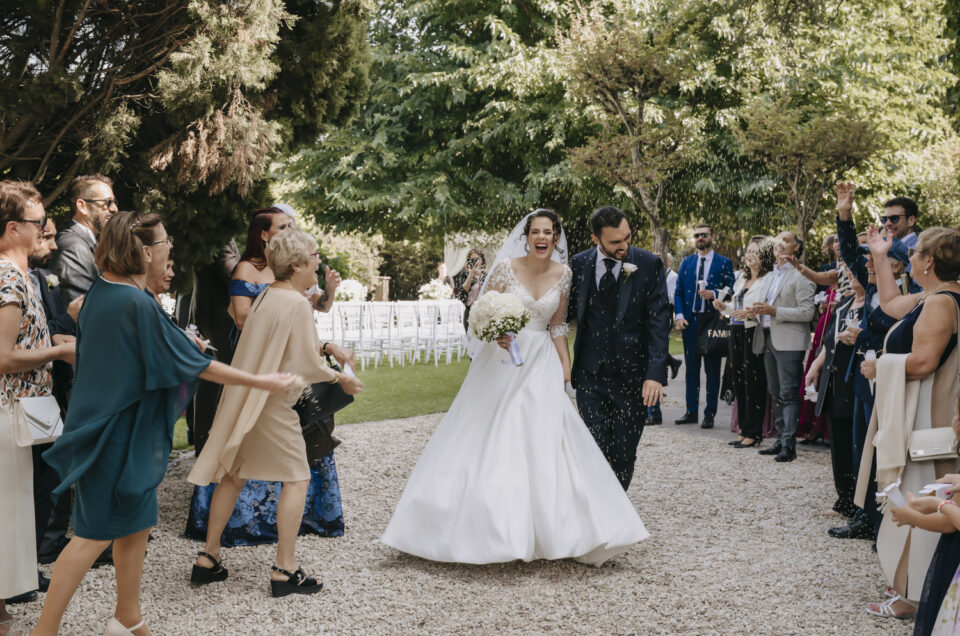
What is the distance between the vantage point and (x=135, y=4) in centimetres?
540

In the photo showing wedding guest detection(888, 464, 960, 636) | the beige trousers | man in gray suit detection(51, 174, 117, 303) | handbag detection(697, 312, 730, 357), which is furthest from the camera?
handbag detection(697, 312, 730, 357)

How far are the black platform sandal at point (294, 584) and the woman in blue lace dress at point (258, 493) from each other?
0.99m

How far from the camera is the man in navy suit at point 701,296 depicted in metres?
9.76

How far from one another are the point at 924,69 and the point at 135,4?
78.0 feet

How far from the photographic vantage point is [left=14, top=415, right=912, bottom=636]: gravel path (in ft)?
13.0

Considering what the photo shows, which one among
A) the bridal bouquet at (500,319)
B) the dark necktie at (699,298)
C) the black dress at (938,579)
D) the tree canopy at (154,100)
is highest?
the tree canopy at (154,100)

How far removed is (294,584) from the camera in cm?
434

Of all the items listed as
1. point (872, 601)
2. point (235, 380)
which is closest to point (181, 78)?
point (235, 380)

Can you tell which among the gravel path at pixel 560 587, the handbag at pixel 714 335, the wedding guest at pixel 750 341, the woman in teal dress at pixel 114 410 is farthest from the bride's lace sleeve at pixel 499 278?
the handbag at pixel 714 335

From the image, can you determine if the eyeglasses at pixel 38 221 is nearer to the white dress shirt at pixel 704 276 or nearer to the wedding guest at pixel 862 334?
the wedding guest at pixel 862 334

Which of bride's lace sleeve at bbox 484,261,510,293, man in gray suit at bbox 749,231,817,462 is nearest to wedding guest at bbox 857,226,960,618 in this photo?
→ bride's lace sleeve at bbox 484,261,510,293

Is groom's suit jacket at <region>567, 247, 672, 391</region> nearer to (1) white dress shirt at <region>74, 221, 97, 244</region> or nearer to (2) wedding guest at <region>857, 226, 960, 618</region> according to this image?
(2) wedding guest at <region>857, 226, 960, 618</region>

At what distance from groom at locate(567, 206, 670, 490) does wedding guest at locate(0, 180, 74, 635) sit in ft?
10.2

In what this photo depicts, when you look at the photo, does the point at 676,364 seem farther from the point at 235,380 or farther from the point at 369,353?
the point at 369,353
